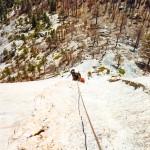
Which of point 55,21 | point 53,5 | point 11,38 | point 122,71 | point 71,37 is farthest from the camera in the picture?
point 53,5

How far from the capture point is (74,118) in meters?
20.8

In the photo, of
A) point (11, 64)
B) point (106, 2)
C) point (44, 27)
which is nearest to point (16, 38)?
point (44, 27)

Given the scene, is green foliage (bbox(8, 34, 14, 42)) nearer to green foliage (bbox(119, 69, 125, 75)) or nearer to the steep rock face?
the steep rock face

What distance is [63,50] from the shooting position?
81.7m

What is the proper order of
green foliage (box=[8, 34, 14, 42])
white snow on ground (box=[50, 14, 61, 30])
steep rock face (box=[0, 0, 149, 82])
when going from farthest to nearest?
green foliage (box=[8, 34, 14, 42]), white snow on ground (box=[50, 14, 61, 30]), steep rock face (box=[0, 0, 149, 82])

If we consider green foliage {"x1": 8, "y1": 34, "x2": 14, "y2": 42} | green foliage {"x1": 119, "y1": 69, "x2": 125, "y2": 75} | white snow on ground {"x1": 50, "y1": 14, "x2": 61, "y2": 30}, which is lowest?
green foliage {"x1": 8, "y1": 34, "x2": 14, "y2": 42}

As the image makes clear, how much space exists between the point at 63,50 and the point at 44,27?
3612 centimetres

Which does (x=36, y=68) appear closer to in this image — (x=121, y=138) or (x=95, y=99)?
(x=95, y=99)

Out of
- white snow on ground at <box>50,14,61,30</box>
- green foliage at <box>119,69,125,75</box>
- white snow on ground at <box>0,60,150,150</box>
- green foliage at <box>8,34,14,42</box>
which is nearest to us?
white snow on ground at <box>0,60,150,150</box>

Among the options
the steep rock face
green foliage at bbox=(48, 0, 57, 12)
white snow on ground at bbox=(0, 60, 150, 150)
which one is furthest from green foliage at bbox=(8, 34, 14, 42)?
white snow on ground at bbox=(0, 60, 150, 150)

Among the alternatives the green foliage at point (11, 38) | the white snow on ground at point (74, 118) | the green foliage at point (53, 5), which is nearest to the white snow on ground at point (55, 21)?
the green foliage at point (53, 5)

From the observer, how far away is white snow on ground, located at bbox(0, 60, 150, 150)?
697 inches

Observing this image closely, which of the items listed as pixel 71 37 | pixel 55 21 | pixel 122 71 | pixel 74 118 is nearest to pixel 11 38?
pixel 55 21

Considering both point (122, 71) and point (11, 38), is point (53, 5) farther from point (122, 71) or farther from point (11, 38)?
point (122, 71)
